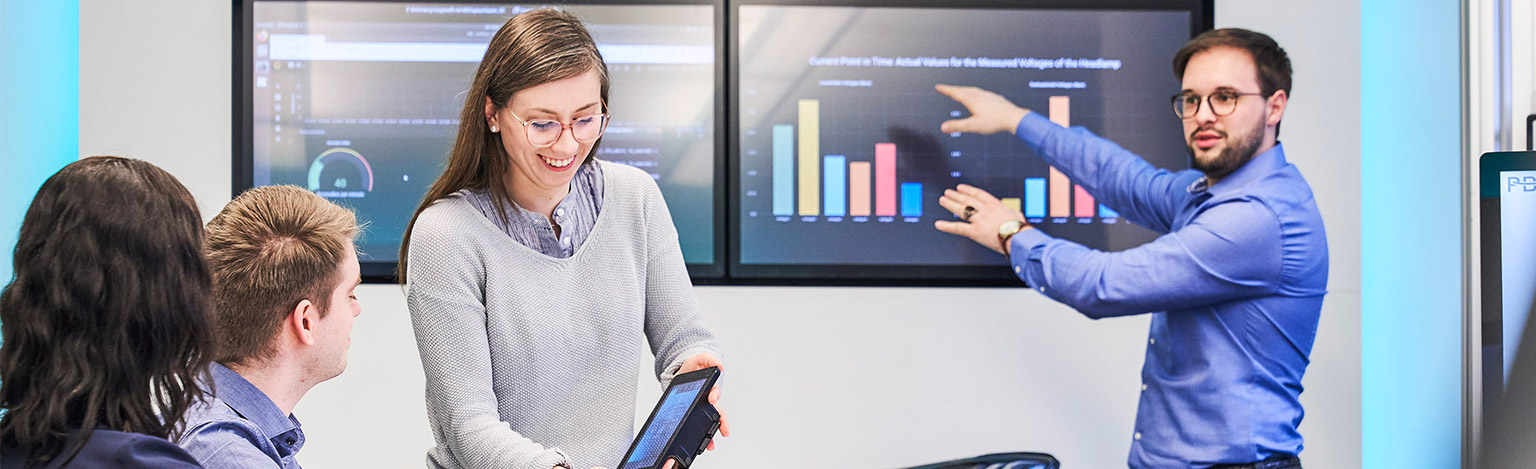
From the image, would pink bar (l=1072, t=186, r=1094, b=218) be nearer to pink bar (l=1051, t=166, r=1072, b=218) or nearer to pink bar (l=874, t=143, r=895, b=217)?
pink bar (l=1051, t=166, r=1072, b=218)

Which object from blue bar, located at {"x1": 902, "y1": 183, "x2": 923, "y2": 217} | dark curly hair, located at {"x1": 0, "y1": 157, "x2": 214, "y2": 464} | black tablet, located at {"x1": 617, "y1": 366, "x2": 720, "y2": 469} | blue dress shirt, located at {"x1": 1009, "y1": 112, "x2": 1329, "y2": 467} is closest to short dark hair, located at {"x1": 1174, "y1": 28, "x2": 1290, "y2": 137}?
blue dress shirt, located at {"x1": 1009, "y1": 112, "x2": 1329, "y2": 467}

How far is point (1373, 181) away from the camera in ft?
9.81

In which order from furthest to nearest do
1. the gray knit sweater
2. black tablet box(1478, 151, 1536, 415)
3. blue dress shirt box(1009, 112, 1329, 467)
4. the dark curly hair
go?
blue dress shirt box(1009, 112, 1329, 467)
the gray knit sweater
black tablet box(1478, 151, 1536, 415)
the dark curly hair

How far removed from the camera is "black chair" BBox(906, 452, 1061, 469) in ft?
9.62

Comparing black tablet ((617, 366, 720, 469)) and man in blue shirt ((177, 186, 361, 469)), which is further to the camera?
black tablet ((617, 366, 720, 469))

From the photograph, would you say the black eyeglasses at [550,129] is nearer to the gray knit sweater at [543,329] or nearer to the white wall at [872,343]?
the gray knit sweater at [543,329]

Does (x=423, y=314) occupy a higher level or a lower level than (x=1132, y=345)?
higher

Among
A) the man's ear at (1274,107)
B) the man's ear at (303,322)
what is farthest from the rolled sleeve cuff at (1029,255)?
the man's ear at (303,322)

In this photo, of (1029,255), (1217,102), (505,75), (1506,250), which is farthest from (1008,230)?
(505,75)

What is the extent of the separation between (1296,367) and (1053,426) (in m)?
0.67

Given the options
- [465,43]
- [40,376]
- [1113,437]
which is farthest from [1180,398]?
[40,376]

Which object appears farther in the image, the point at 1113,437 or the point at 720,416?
the point at 1113,437

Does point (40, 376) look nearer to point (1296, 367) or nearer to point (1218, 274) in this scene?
point (1218, 274)

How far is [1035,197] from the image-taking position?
9.66 feet
